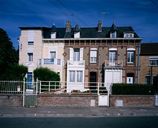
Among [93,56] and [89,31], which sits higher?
[89,31]

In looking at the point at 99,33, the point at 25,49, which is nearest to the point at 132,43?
the point at 99,33

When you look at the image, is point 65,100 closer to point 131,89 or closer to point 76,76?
point 131,89

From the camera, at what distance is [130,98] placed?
73.5ft

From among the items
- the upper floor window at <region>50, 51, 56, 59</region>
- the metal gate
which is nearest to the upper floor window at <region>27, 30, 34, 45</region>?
the upper floor window at <region>50, 51, 56, 59</region>

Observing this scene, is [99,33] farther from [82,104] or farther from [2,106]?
[2,106]

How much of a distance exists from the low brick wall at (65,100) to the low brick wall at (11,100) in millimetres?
1563

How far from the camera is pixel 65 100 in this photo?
21.8 metres

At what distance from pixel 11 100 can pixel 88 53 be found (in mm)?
18497

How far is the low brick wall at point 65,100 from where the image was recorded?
21672mm

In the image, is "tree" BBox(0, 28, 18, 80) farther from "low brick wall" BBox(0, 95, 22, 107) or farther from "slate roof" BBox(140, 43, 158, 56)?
"slate roof" BBox(140, 43, 158, 56)

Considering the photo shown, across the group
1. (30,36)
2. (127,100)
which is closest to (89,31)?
(30,36)

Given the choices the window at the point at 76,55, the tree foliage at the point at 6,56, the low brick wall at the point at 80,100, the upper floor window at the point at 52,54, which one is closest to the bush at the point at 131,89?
the low brick wall at the point at 80,100

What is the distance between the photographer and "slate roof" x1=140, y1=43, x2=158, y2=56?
3747 cm

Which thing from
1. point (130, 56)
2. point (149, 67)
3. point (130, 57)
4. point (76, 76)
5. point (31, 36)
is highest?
point (31, 36)
